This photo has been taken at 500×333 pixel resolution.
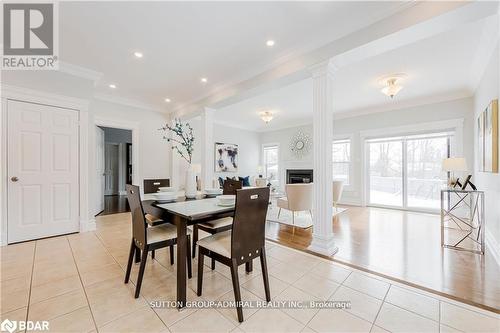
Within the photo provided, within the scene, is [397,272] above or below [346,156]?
below

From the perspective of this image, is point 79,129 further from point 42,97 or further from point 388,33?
point 388,33

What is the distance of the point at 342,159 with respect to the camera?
6.47m

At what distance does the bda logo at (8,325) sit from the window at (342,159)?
6.63m

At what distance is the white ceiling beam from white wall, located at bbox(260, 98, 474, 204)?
3630 mm

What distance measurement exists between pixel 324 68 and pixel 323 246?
7.33ft

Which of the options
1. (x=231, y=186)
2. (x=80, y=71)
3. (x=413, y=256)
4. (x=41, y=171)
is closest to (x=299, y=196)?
(x=231, y=186)

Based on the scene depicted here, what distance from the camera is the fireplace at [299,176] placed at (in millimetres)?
6965

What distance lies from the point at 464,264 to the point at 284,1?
344 cm

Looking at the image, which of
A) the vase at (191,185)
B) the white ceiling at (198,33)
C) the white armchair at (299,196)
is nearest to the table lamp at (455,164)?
the white armchair at (299,196)

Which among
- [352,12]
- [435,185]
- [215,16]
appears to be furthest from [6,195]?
[435,185]

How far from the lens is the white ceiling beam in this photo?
1812mm

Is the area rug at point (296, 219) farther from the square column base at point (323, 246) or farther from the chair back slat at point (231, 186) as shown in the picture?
the chair back slat at point (231, 186)

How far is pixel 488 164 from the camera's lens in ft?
8.94

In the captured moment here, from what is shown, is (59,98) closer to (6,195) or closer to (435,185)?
(6,195)
